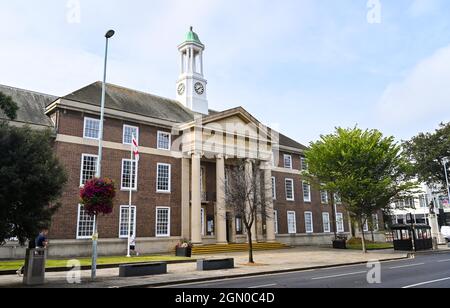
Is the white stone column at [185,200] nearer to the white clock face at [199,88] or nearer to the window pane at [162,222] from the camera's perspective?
the window pane at [162,222]

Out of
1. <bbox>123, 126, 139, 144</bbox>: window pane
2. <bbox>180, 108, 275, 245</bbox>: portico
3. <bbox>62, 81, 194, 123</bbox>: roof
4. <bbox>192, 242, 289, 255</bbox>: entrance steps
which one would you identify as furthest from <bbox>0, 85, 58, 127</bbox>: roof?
<bbox>192, 242, 289, 255</bbox>: entrance steps

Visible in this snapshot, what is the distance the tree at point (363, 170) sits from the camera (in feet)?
96.1

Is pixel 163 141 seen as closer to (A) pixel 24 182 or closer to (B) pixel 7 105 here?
(B) pixel 7 105

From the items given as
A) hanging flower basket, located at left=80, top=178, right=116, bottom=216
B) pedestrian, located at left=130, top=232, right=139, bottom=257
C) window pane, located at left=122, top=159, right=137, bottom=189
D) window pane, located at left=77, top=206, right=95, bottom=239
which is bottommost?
pedestrian, located at left=130, top=232, right=139, bottom=257

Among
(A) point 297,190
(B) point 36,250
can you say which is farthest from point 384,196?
(B) point 36,250

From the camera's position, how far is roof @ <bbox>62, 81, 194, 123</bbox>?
3002 centimetres

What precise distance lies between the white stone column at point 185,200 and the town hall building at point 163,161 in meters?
0.09

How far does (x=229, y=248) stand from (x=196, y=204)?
482cm

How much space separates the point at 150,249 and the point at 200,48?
23114mm

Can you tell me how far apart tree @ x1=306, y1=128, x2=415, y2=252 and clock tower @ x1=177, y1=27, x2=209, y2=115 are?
16.1 m

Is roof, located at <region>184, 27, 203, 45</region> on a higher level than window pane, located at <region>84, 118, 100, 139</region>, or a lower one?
higher

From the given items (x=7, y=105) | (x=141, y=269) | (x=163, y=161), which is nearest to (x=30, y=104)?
(x=163, y=161)

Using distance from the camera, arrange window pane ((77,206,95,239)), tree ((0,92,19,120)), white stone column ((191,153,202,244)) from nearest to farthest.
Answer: tree ((0,92,19,120)) → window pane ((77,206,95,239)) → white stone column ((191,153,202,244))

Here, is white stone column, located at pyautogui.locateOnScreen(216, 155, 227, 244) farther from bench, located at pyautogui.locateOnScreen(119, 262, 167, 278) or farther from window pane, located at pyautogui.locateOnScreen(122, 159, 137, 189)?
bench, located at pyautogui.locateOnScreen(119, 262, 167, 278)
